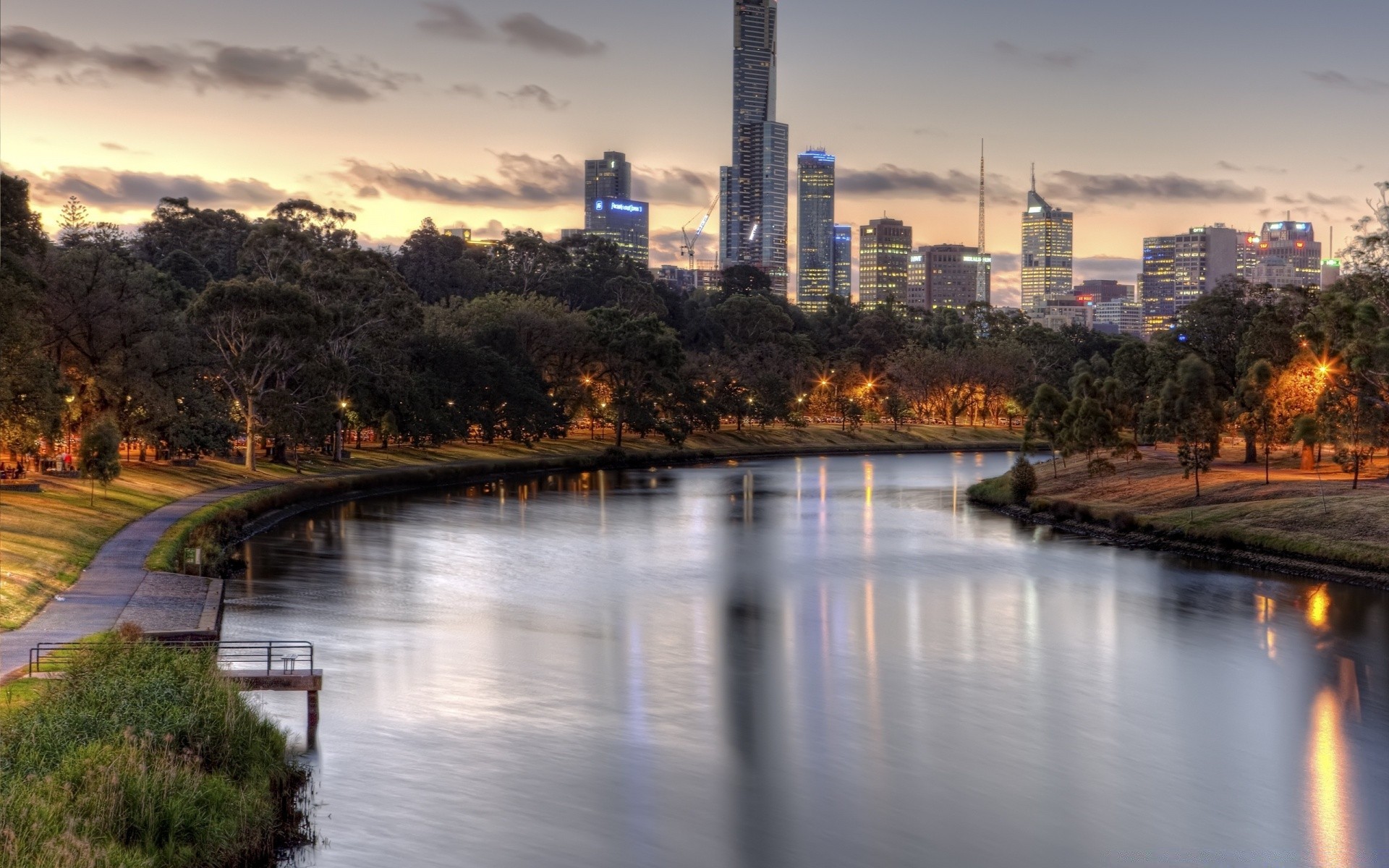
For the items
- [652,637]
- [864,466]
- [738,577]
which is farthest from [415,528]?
[864,466]

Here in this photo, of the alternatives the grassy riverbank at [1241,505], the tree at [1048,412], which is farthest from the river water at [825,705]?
the tree at [1048,412]

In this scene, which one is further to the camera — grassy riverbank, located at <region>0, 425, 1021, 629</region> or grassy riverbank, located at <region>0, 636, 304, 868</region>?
grassy riverbank, located at <region>0, 425, 1021, 629</region>

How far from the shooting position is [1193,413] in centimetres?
6694

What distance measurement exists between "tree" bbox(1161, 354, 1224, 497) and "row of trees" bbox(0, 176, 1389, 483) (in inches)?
6.1

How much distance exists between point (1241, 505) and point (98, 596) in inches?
1887

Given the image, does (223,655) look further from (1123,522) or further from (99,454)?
(1123,522)

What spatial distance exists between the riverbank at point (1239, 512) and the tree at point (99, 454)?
1777 inches

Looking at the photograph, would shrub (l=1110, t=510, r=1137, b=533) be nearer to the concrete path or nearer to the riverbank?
the riverbank

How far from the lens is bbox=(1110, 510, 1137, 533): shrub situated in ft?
211

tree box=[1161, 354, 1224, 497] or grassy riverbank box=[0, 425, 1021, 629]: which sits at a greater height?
tree box=[1161, 354, 1224, 497]

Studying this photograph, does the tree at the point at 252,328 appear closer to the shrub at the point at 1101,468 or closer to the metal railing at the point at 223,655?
the shrub at the point at 1101,468

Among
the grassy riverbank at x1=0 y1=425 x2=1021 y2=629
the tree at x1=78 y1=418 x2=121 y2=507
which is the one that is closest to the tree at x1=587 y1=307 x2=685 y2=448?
the grassy riverbank at x1=0 y1=425 x2=1021 y2=629

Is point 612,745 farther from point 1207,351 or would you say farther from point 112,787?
point 1207,351

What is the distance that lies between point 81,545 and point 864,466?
283 ft
